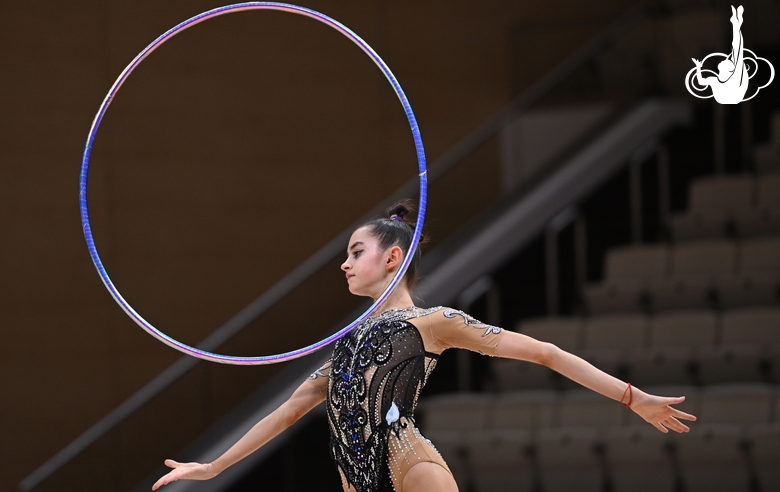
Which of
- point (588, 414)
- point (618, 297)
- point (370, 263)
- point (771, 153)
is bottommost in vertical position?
point (588, 414)

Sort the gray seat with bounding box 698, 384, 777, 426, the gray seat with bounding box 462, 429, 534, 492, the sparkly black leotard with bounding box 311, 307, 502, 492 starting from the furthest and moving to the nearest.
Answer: the gray seat with bounding box 462, 429, 534, 492 < the gray seat with bounding box 698, 384, 777, 426 < the sparkly black leotard with bounding box 311, 307, 502, 492

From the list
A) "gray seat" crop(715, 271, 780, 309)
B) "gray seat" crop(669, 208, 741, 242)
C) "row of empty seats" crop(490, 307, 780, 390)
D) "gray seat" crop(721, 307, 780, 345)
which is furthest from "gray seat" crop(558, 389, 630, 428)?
"gray seat" crop(669, 208, 741, 242)

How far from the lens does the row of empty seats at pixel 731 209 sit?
282 inches

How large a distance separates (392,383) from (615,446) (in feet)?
11.3

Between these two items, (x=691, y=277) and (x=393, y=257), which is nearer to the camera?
(x=393, y=257)

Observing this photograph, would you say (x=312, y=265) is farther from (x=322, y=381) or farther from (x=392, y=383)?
(x=392, y=383)

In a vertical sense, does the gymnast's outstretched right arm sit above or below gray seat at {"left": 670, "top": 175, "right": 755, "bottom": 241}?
below

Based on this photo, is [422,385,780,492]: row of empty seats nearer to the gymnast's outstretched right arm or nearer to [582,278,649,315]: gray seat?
[582,278,649,315]: gray seat

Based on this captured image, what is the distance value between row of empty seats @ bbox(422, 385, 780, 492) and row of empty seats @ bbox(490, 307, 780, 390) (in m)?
0.20

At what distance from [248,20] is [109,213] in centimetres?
198

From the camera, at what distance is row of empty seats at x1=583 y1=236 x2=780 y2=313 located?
22.3 feet

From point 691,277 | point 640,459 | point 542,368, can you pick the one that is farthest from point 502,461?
point 691,277

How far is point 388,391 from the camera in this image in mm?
2738

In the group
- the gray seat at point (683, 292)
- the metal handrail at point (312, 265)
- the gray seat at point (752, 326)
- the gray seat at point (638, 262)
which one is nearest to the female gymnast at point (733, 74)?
the metal handrail at point (312, 265)
